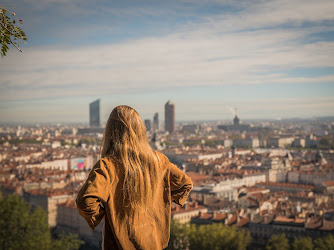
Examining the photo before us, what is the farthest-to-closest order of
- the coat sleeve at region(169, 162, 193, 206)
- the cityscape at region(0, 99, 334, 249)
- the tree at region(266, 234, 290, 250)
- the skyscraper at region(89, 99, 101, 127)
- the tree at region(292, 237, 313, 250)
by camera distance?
the skyscraper at region(89, 99, 101, 127), the cityscape at region(0, 99, 334, 249), the tree at region(266, 234, 290, 250), the tree at region(292, 237, 313, 250), the coat sleeve at region(169, 162, 193, 206)

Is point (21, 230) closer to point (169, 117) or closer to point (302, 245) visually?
point (302, 245)

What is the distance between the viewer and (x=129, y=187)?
53.3 inches

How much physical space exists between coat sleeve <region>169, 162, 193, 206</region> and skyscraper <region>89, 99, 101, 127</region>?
73.2 meters

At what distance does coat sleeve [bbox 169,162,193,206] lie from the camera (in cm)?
148

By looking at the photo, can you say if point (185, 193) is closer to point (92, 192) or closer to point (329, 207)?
point (92, 192)

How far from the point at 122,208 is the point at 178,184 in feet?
0.63

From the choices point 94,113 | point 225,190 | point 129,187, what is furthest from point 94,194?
point 94,113

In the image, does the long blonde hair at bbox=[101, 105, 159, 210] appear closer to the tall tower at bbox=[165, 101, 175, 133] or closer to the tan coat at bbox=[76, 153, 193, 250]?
the tan coat at bbox=[76, 153, 193, 250]

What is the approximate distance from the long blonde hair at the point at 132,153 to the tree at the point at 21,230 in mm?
10212

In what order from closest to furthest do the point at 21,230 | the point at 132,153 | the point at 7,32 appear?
the point at 132,153
the point at 7,32
the point at 21,230

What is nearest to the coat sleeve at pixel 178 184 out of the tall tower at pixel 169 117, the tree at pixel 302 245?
the tree at pixel 302 245

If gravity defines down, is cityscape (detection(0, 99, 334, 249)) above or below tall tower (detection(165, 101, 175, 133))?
below

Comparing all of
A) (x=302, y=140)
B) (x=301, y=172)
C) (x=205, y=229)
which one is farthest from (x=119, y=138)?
(x=302, y=140)

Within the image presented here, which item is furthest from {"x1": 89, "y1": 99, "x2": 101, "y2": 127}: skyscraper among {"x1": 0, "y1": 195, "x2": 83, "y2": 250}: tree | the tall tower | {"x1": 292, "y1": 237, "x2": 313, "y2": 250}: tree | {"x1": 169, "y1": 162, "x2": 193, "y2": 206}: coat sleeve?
{"x1": 169, "y1": 162, "x2": 193, "y2": 206}: coat sleeve
